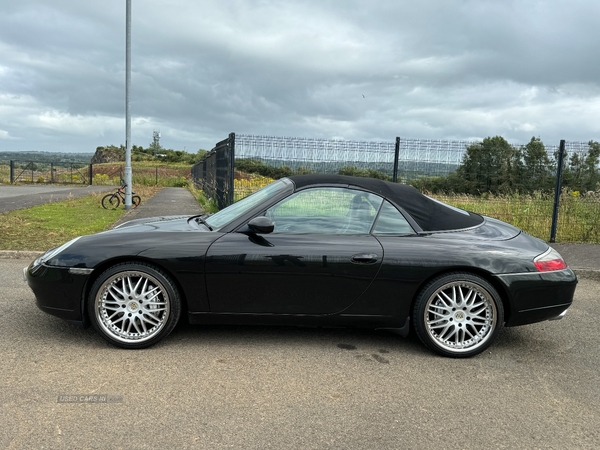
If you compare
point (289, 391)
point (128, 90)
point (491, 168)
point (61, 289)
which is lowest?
point (289, 391)

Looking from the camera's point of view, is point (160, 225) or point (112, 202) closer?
point (160, 225)

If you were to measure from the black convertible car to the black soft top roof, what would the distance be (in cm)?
18

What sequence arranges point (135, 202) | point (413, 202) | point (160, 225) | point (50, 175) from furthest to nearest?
point (50, 175) < point (135, 202) < point (160, 225) < point (413, 202)

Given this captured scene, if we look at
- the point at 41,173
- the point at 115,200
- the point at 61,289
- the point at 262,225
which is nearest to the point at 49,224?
the point at 115,200

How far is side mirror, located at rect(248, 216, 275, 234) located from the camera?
12.1ft

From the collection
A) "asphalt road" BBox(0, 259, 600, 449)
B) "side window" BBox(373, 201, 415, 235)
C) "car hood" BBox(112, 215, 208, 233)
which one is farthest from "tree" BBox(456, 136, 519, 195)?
"car hood" BBox(112, 215, 208, 233)

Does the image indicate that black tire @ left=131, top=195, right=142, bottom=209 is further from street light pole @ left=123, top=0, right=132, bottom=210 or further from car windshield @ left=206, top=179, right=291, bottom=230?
car windshield @ left=206, top=179, right=291, bottom=230

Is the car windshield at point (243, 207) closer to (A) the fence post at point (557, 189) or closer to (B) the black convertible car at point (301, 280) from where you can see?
(B) the black convertible car at point (301, 280)

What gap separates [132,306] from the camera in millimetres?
3775

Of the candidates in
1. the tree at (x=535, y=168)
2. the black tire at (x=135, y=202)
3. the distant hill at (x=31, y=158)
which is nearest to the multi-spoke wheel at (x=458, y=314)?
the tree at (x=535, y=168)

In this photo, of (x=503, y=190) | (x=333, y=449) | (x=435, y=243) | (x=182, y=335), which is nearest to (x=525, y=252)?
(x=435, y=243)

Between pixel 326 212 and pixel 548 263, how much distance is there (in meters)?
1.82

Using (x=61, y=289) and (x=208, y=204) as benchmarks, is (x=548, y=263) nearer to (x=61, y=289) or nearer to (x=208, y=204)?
(x=61, y=289)

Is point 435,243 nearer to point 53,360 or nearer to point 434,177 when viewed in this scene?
point 53,360
